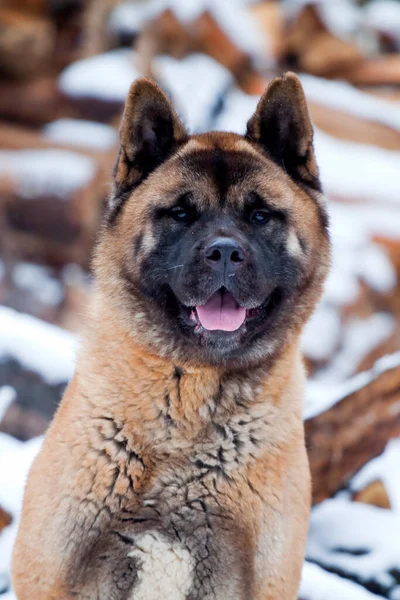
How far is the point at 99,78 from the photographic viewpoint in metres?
11.3

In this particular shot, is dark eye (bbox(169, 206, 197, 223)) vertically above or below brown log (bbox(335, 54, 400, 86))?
below

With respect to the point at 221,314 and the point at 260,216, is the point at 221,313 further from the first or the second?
the point at 260,216

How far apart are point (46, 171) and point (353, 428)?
6840 mm

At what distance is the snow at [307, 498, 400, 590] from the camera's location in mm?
4328

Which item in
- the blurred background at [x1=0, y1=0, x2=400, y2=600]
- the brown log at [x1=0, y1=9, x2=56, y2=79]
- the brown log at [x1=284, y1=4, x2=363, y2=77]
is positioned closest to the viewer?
the blurred background at [x1=0, y1=0, x2=400, y2=600]

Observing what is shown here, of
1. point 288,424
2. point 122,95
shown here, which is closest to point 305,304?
point 288,424

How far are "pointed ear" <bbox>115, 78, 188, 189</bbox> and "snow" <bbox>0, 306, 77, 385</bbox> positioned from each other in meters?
1.91

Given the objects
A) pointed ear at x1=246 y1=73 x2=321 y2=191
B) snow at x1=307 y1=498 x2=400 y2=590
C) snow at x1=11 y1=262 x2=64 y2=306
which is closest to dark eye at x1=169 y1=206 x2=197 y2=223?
pointed ear at x1=246 y1=73 x2=321 y2=191

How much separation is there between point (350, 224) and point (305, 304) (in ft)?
24.8

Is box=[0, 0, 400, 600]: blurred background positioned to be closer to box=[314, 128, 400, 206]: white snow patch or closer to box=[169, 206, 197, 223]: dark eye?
box=[314, 128, 400, 206]: white snow patch

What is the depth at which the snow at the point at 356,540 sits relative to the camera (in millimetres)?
4328

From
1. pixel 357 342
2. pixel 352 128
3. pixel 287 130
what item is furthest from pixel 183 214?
pixel 352 128

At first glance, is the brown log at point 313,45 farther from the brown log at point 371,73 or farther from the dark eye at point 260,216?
the dark eye at point 260,216

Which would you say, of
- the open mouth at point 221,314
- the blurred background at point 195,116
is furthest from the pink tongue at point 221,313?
the blurred background at point 195,116
